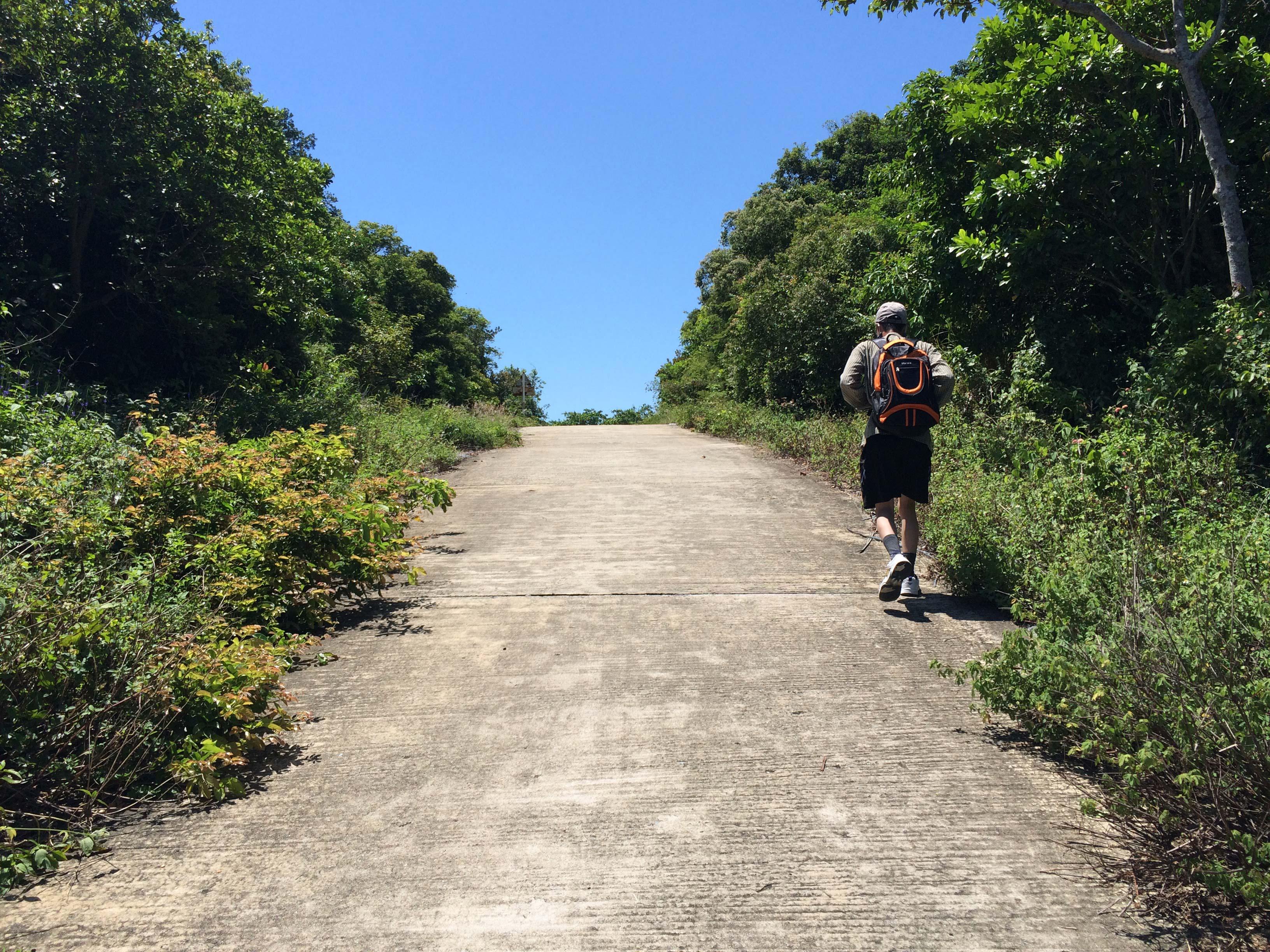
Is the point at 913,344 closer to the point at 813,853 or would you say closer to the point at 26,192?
the point at 813,853

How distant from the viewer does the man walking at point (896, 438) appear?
17.0 ft

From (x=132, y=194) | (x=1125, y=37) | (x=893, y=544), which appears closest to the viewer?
(x=893, y=544)

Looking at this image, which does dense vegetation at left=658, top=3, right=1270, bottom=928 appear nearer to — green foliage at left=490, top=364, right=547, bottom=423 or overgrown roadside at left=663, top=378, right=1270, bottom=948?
overgrown roadside at left=663, top=378, right=1270, bottom=948

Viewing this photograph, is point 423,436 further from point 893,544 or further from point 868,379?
point 893,544

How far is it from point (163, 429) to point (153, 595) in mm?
1890

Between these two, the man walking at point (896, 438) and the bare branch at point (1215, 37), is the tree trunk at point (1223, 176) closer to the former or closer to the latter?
the bare branch at point (1215, 37)

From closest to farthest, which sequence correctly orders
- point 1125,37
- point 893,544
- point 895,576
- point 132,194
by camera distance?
point 895,576
point 893,544
point 1125,37
point 132,194

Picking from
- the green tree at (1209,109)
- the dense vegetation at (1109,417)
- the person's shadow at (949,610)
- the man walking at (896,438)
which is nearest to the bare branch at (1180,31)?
the green tree at (1209,109)

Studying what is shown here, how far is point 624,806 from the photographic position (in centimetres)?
307

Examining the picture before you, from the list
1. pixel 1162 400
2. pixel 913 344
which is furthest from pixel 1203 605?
pixel 1162 400

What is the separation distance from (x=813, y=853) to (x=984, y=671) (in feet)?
3.91

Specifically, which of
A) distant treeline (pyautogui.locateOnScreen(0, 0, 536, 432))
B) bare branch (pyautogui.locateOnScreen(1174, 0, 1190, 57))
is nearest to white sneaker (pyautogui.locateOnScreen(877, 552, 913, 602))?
bare branch (pyautogui.locateOnScreen(1174, 0, 1190, 57))

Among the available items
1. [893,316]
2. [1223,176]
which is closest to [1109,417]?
[1223,176]

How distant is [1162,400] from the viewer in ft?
23.2
